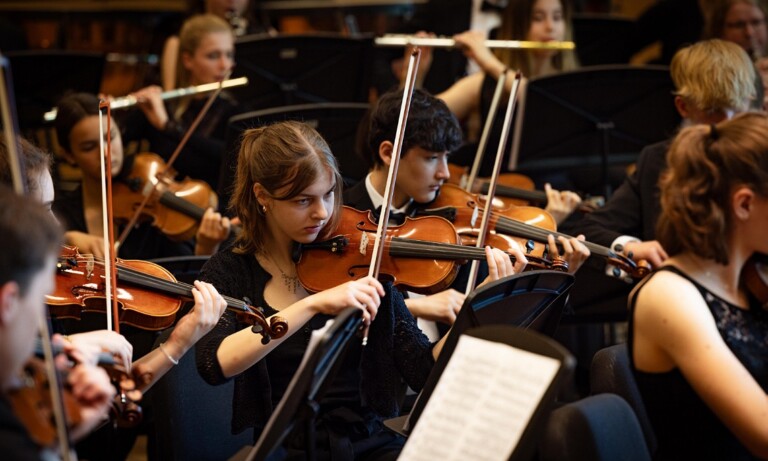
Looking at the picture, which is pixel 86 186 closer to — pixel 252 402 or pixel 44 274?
pixel 252 402

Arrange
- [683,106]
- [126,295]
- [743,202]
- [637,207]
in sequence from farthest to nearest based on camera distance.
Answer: [637,207] → [683,106] → [126,295] → [743,202]

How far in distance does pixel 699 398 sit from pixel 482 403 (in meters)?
0.49

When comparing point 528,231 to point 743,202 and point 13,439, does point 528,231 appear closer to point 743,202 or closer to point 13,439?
point 743,202

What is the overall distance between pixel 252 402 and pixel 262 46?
212 cm

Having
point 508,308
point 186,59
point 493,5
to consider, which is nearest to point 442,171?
point 508,308

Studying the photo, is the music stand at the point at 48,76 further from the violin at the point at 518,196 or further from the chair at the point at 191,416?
the chair at the point at 191,416

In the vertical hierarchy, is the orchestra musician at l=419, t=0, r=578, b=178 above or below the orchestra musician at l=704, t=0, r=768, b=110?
below

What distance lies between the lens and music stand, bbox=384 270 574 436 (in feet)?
5.88

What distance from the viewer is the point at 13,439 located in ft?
4.19

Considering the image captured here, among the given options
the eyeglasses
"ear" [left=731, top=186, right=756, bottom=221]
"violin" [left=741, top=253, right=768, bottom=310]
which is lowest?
"violin" [left=741, top=253, right=768, bottom=310]

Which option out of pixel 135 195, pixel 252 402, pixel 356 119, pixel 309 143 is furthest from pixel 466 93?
pixel 252 402

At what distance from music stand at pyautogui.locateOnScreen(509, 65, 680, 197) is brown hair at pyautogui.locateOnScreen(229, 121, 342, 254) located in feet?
4.22

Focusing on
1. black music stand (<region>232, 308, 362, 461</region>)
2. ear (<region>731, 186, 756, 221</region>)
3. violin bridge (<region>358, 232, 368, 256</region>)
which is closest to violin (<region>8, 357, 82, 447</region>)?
black music stand (<region>232, 308, 362, 461</region>)

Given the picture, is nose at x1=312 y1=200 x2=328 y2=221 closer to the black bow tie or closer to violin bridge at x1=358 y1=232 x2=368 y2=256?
violin bridge at x1=358 y1=232 x2=368 y2=256
